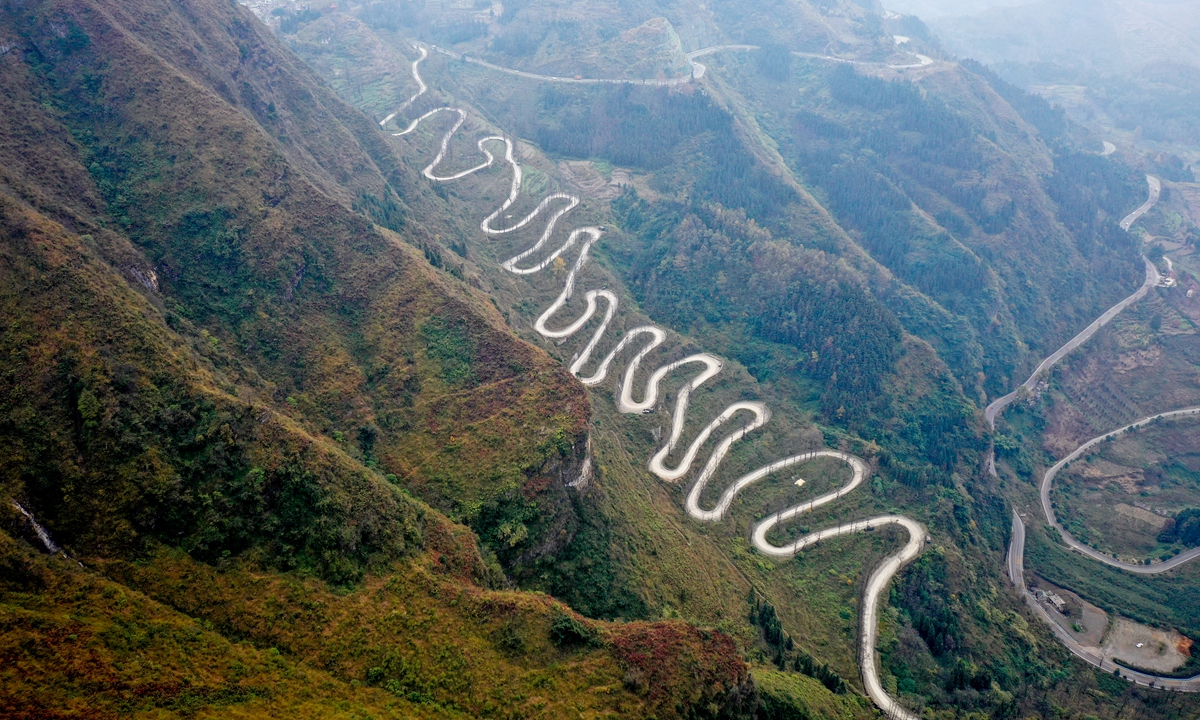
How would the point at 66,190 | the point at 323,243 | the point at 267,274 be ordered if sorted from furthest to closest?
the point at 323,243
the point at 267,274
the point at 66,190

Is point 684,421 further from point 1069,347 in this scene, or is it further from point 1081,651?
point 1069,347

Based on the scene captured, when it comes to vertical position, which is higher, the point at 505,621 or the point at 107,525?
the point at 505,621

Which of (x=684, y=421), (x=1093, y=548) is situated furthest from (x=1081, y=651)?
(x=684, y=421)

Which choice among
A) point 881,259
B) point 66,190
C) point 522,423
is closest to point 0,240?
point 66,190

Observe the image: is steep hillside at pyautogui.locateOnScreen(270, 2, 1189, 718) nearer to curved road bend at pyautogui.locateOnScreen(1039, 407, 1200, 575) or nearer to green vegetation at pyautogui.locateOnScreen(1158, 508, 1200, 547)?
curved road bend at pyautogui.locateOnScreen(1039, 407, 1200, 575)

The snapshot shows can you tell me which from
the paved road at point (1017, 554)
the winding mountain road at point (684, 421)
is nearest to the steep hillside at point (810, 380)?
the winding mountain road at point (684, 421)

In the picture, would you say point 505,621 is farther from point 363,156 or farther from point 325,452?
point 363,156

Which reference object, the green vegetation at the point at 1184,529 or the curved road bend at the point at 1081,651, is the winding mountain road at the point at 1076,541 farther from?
the green vegetation at the point at 1184,529

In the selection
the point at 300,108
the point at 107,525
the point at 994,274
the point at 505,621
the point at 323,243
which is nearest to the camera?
the point at 107,525
